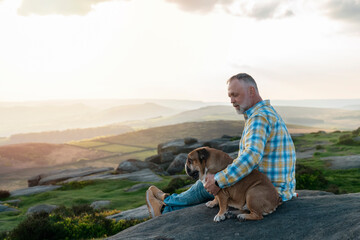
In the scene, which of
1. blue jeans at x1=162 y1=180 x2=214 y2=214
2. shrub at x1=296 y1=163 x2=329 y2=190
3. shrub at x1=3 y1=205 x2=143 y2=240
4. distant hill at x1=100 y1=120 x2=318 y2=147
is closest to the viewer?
blue jeans at x1=162 y1=180 x2=214 y2=214

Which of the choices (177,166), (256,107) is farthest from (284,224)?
(177,166)

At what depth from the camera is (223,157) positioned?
606 centimetres

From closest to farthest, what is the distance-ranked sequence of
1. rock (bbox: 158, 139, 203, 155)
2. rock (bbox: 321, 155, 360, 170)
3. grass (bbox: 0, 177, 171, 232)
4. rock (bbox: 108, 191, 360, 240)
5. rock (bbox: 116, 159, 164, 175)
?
rock (bbox: 108, 191, 360, 240), grass (bbox: 0, 177, 171, 232), rock (bbox: 321, 155, 360, 170), rock (bbox: 116, 159, 164, 175), rock (bbox: 158, 139, 203, 155)

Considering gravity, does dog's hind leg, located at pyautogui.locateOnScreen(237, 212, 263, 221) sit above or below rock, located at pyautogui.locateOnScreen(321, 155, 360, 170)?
above

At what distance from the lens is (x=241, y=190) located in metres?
5.75

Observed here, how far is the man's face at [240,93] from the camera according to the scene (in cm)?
603

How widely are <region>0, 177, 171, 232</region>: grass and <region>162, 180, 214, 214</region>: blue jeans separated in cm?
1164

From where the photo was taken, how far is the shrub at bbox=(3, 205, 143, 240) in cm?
1192

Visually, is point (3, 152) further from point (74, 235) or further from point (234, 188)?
point (234, 188)

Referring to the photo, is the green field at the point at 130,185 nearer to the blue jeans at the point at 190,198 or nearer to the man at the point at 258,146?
the blue jeans at the point at 190,198

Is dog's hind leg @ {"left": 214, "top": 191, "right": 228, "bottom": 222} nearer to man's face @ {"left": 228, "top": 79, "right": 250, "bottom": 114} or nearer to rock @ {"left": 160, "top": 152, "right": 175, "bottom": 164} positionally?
man's face @ {"left": 228, "top": 79, "right": 250, "bottom": 114}

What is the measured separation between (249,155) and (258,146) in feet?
0.87

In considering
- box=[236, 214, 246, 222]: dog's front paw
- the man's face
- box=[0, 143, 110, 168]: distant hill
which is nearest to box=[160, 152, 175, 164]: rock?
the man's face

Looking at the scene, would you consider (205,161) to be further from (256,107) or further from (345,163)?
(345,163)
